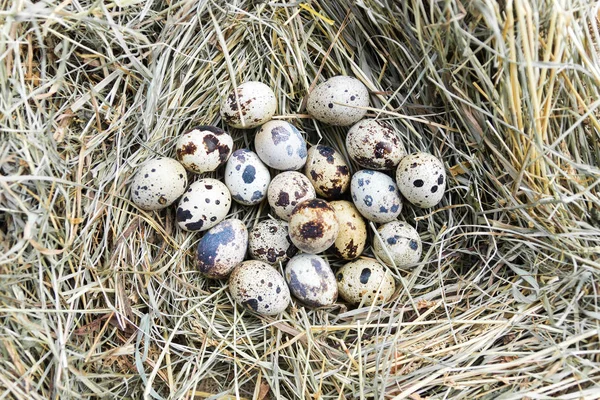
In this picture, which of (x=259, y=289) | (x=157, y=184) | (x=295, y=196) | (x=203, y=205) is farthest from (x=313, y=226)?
(x=157, y=184)

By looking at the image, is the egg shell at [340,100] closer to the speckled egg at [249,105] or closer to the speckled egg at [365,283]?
the speckled egg at [249,105]

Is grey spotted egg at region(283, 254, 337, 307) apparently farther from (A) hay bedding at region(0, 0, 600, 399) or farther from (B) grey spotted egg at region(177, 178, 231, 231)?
(B) grey spotted egg at region(177, 178, 231, 231)

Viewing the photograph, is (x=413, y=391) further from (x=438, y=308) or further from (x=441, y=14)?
(x=441, y=14)

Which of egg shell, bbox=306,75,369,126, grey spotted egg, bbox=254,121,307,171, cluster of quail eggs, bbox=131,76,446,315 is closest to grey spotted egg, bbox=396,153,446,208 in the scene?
cluster of quail eggs, bbox=131,76,446,315

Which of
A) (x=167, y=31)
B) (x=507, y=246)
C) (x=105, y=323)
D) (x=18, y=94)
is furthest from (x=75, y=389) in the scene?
(x=507, y=246)

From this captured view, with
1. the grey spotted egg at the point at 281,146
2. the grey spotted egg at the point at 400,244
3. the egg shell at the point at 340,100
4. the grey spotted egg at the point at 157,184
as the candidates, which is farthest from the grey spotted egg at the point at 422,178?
the grey spotted egg at the point at 157,184

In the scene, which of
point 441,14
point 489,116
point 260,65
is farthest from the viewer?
point 260,65
